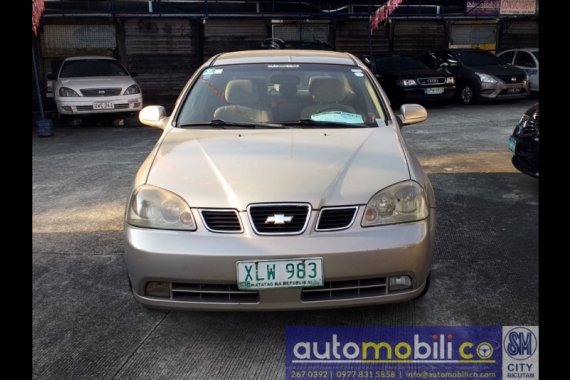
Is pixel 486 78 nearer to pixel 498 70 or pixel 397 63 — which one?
pixel 498 70

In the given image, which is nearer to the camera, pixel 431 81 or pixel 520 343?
pixel 520 343

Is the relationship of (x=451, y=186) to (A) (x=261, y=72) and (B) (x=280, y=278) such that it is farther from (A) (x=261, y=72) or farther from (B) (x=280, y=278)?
(B) (x=280, y=278)

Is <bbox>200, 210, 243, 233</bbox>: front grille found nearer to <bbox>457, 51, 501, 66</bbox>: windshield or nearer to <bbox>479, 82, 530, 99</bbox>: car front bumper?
<bbox>479, 82, 530, 99</bbox>: car front bumper

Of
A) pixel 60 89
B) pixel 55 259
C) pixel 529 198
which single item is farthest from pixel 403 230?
pixel 60 89

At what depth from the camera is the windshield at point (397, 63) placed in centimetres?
1271

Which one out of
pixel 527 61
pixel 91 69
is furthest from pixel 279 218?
pixel 527 61

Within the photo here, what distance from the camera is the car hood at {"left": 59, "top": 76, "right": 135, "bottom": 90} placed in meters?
9.98

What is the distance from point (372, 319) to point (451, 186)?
2.94 meters

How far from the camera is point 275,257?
2.35 m

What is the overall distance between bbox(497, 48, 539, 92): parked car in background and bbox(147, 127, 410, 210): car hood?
1199cm

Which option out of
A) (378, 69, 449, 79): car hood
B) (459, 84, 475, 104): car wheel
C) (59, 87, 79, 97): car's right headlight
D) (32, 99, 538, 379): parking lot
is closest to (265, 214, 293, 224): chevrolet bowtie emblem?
(32, 99, 538, 379): parking lot

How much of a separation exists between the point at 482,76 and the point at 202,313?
11.3 meters

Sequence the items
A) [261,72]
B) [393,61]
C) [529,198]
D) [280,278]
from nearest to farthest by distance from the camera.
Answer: [280,278]
[261,72]
[529,198]
[393,61]

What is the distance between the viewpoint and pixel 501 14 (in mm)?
15438
